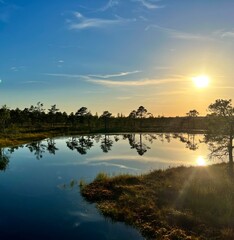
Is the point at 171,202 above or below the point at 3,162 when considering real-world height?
above

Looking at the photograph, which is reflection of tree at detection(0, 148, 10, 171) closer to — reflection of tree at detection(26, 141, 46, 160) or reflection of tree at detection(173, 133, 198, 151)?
reflection of tree at detection(26, 141, 46, 160)

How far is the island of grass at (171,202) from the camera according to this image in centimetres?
1845

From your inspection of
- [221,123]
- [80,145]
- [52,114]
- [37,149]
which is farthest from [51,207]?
[52,114]

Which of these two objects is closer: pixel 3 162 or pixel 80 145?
pixel 3 162

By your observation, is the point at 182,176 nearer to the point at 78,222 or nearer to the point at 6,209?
the point at 78,222

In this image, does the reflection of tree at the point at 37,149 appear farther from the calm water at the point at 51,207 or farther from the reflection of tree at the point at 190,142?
the reflection of tree at the point at 190,142

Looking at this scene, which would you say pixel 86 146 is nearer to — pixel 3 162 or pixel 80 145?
pixel 80 145

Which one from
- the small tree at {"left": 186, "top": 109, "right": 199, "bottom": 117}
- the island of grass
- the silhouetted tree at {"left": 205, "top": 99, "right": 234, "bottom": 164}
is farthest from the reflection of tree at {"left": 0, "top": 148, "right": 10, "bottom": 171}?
the small tree at {"left": 186, "top": 109, "right": 199, "bottom": 117}

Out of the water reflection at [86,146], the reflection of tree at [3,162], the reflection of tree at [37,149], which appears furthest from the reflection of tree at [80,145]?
the reflection of tree at [3,162]

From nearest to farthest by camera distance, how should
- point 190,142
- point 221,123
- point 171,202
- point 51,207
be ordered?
point 171,202
point 51,207
point 221,123
point 190,142

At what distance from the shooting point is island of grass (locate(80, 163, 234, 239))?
18453 mm

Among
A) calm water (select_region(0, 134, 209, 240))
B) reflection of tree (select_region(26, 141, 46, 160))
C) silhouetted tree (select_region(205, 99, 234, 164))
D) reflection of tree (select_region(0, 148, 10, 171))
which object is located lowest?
calm water (select_region(0, 134, 209, 240))

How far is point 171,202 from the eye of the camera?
2339 cm

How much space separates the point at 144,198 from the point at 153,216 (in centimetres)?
392
